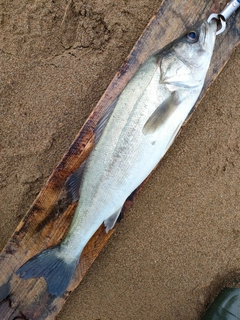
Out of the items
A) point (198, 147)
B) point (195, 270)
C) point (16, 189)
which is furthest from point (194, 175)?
point (16, 189)

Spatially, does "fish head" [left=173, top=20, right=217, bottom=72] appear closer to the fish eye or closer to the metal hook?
the fish eye

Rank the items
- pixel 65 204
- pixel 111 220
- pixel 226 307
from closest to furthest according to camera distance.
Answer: pixel 111 220
pixel 65 204
pixel 226 307

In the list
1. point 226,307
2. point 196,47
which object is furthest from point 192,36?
point 226,307

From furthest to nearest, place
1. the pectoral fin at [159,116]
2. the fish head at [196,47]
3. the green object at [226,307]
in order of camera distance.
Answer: the green object at [226,307]
the fish head at [196,47]
the pectoral fin at [159,116]

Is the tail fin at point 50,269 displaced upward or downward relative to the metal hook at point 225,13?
downward

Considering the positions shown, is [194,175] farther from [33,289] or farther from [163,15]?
[33,289]

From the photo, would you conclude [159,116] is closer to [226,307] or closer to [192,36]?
[192,36]

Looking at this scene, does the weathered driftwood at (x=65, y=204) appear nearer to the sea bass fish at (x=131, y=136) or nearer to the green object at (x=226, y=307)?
the sea bass fish at (x=131, y=136)

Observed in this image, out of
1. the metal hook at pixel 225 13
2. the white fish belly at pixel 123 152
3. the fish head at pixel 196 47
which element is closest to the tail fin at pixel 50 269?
the white fish belly at pixel 123 152
